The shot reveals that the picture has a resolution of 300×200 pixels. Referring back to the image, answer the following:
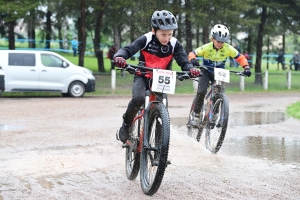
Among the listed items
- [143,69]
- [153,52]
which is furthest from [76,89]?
[143,69]

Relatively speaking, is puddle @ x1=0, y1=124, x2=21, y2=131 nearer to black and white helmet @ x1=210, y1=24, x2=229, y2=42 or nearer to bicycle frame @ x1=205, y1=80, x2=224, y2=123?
bicycle frame @ x1=205, y1=80, x2=224, y2=123

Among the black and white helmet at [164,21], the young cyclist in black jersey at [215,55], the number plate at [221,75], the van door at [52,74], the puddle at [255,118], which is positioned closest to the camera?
the black and white helmet at [164,21]

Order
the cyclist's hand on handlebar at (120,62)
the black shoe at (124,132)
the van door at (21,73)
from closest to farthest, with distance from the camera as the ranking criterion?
the cyclist's hand on handlebar at (120,62) < the black shoe at (124,132) < the van door at (21,73)

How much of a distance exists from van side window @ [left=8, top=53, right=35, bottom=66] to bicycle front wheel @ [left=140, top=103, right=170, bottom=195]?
1734cm

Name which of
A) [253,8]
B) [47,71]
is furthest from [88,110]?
[253,8]

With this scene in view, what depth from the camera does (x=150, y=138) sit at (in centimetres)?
707

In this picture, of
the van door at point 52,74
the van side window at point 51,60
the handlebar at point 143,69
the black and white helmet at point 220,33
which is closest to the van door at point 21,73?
the van door at point 52,74

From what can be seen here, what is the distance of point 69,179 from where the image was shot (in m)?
7.68

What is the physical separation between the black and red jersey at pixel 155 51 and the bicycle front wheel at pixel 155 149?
2.78ft

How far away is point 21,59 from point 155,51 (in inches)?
665

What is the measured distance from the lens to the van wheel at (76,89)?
80.6 feet

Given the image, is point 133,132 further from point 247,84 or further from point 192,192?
point 247,84

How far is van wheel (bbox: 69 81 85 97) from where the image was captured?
2458 cm

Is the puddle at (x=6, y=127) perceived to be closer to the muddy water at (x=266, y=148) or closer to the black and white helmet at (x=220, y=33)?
the muddy water at (x=266, y=148)
